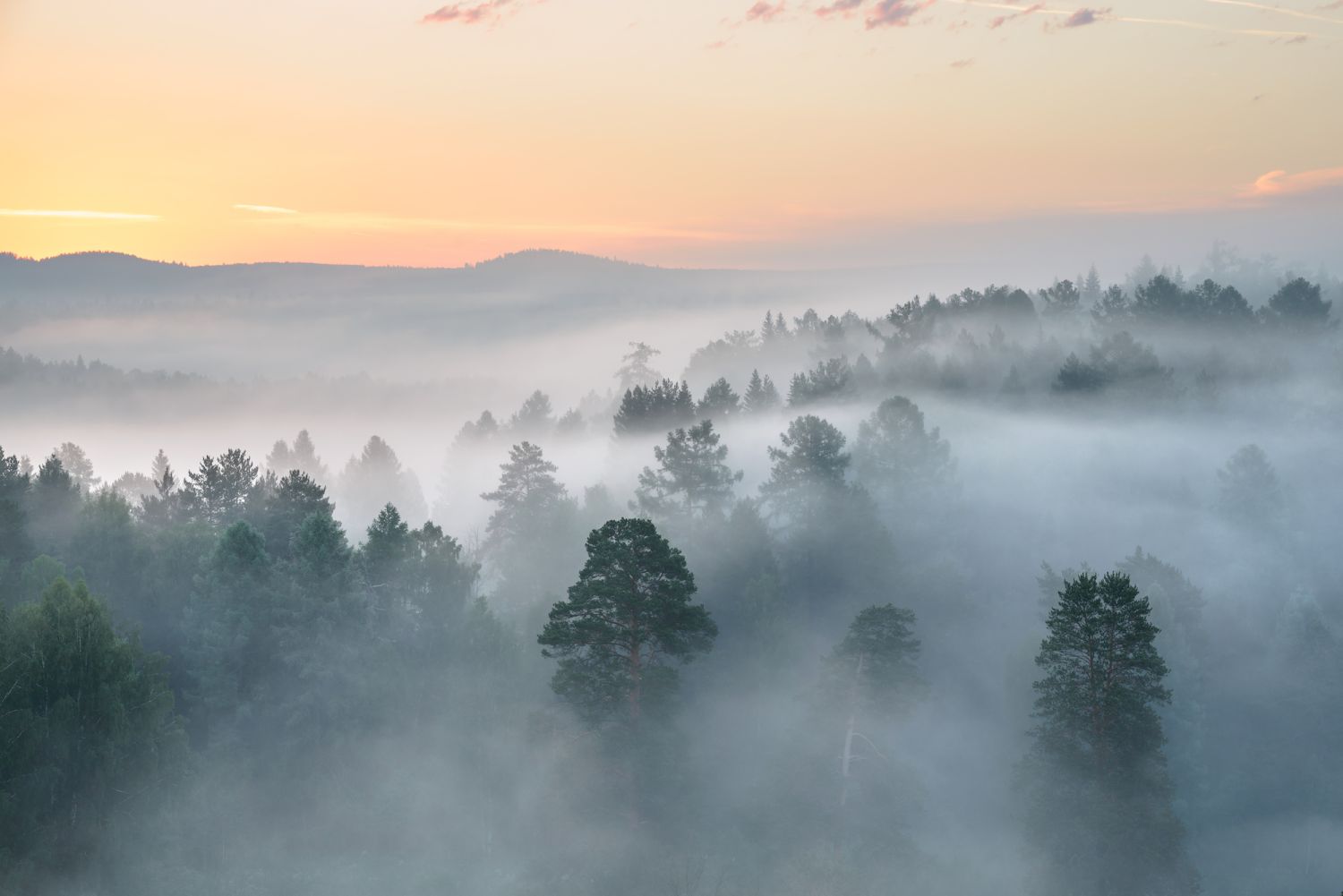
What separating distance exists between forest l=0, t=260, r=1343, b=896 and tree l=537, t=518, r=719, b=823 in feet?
0.46

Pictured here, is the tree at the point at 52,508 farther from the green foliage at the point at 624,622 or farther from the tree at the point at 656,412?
the tree at the point at 656,412

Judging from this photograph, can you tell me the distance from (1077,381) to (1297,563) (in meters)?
23.0

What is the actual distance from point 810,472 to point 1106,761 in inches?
1161

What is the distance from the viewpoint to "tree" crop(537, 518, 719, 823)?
42406 millimetres

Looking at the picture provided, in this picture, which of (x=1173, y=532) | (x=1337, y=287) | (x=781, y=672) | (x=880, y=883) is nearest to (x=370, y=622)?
(x=781, y=672)

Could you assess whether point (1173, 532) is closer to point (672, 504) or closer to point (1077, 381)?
point (1077, 381)

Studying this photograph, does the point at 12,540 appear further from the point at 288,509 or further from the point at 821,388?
the point at 821,388

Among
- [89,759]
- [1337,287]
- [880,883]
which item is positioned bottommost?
[880,883]

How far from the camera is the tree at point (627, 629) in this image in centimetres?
4241

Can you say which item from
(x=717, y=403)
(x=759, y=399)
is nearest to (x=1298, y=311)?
(x=759, y=399)

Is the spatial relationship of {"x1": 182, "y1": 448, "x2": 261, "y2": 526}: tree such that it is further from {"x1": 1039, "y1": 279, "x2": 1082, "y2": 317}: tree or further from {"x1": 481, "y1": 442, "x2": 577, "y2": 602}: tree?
{"x1": 1039, "y1": 279, "x2": 1082, "y2": 317}: tree

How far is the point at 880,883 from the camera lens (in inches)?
1750

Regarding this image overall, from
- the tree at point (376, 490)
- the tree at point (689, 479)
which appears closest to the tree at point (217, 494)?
the tree at point (689, 479)

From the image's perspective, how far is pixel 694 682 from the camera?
56438 mm
